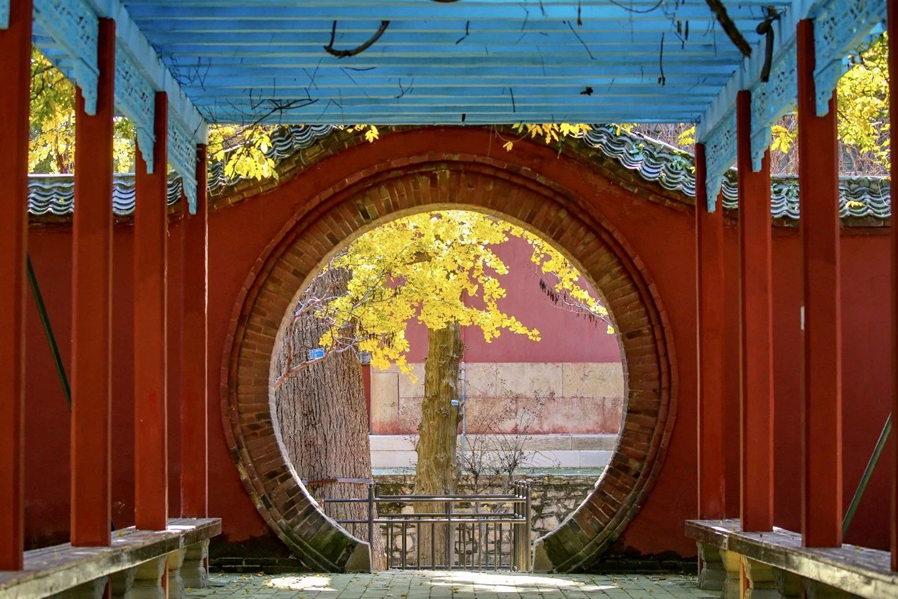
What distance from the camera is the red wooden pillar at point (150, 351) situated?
22.6 ft

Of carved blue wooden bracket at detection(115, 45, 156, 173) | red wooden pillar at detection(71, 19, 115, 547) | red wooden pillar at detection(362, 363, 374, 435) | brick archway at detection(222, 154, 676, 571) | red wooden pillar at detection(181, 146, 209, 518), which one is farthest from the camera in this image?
red wooden pillar at detection(362, 363, 374, 435)

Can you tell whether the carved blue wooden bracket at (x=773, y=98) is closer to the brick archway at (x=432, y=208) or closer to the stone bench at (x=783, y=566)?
the stone bench at (x=783, y=566)

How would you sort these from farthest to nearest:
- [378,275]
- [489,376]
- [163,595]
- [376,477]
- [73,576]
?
[489,376]
[376,477]
[378,275]
[163,595]
[73,576]

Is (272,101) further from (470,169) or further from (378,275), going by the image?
(378,275)

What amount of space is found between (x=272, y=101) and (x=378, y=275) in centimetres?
591

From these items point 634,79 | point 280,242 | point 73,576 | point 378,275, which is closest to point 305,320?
point 378,275

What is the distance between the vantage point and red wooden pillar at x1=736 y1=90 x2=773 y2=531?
22.2 feet

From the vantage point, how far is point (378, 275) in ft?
45.6

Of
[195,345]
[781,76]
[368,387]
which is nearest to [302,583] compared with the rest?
[195,345]

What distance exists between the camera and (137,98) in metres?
6.72

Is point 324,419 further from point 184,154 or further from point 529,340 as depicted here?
point 529,340

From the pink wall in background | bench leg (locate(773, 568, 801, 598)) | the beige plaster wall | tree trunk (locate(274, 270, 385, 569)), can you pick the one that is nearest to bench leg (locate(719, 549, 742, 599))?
bench leg (locate(773, 568, 801, 598))

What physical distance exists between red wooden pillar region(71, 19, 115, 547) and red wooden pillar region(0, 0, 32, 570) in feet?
3.79

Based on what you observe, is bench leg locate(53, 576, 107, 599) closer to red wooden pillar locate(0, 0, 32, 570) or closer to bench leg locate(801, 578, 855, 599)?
red wooden pillar locate(0, 0, 32, 570)
